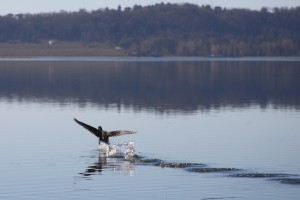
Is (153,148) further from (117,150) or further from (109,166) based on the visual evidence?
(109,166)

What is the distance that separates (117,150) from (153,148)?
149 centimetres

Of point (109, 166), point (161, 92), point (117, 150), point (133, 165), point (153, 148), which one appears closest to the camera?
point (109, 166)

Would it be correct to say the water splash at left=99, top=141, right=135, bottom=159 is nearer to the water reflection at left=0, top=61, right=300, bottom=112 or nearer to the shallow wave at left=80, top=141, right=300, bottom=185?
the shallow wave at left=80, top=141, right=300, bottom=185

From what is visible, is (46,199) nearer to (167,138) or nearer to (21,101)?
(167,138)

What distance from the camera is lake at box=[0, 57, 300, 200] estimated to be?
32.1 m

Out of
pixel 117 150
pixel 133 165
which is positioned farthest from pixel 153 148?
pixel 133 165

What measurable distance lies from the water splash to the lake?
0.06 m

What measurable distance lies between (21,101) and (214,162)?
1315 inches

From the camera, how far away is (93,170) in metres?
36.1

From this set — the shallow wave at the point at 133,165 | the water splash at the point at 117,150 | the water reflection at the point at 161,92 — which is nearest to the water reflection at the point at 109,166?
the shallow wave at the point at 133,165

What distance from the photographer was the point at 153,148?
4172 centimetres

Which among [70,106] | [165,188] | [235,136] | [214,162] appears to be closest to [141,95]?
[70,106]

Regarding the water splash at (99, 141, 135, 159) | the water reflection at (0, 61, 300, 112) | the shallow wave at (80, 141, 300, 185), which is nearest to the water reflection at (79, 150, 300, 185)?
the shallow wave at (80, 141, 300, 185)

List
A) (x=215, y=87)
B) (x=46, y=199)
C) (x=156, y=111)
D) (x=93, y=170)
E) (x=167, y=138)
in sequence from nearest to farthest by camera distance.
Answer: (x=46, y=199)
(x=93, y=170)
(x=167, y=138)
(x=156, y=111)
(x=215, y=87)
